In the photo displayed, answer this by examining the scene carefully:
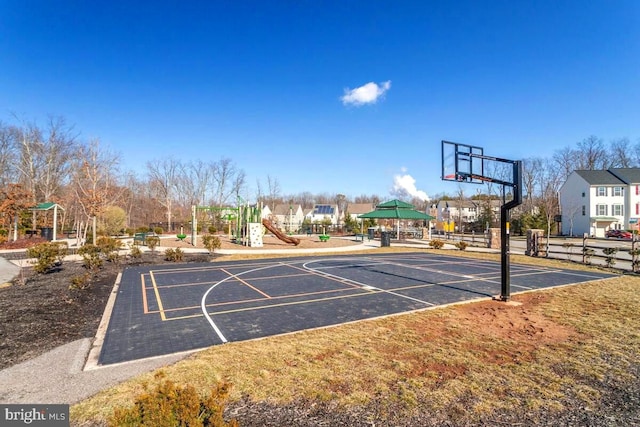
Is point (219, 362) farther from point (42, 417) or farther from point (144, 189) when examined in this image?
point (144, 189)

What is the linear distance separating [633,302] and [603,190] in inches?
1911

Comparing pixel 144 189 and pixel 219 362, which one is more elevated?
pixel 144 189

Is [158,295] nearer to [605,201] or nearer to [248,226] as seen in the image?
[248,226]

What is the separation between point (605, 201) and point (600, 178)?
3.42 meters

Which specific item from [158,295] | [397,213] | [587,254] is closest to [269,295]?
[158,295]

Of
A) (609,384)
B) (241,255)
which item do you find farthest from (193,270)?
(609,384)

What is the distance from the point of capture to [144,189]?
53625mm

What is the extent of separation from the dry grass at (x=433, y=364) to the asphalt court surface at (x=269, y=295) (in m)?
0.96

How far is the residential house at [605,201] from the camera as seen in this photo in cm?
4497

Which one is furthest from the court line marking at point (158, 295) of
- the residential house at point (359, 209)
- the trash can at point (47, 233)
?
the residential house at point (359, 209)

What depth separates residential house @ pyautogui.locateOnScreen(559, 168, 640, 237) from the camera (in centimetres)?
4497

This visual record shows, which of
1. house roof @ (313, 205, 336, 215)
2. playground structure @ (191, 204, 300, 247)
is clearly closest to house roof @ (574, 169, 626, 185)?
playground structure @ (191, 204, 300, 247)

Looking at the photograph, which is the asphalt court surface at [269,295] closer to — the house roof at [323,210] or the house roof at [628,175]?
the house roof at [628,175]

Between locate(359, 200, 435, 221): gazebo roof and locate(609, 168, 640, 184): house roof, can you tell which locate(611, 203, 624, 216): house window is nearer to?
locate(609, 168, 640, 184): house roof
